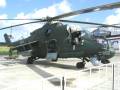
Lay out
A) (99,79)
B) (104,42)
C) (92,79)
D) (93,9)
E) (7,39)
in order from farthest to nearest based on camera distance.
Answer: (7,39), (104,42), (93,9), (99,79), (92,79)

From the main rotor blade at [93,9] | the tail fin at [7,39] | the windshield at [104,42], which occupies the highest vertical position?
the main rotor blade at [93,9]

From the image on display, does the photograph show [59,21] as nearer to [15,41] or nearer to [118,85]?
[15,41]

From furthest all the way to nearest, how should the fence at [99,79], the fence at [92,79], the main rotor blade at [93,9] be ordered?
the main rotor blade at [93,9], the fence at [99,79], the fence at [92,79]

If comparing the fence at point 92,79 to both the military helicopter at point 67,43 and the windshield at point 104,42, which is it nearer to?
the military helicopter at point 67,43

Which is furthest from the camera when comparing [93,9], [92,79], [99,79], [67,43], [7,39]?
[7,39]

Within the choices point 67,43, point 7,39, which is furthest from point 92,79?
point 7,39

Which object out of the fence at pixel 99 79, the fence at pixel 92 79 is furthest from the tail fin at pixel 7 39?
the fence at pixel 99 79

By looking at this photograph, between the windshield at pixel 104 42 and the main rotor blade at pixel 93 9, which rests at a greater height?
the main rotor blade at pixel 93 9

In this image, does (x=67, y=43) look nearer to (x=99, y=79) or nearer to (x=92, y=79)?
(x=99, y=79)

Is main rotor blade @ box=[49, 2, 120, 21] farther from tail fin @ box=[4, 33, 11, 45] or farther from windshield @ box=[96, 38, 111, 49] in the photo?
tail fin @ box=[4, 33, 11, 45]

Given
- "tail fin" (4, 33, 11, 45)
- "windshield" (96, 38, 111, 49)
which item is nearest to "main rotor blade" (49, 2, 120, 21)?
"windshield" (96, 38, 111, 49)

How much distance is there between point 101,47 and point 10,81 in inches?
236

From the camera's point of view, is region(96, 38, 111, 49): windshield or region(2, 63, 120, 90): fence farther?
region(96, 38, 111, 49): windshield

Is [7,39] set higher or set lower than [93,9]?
lower
